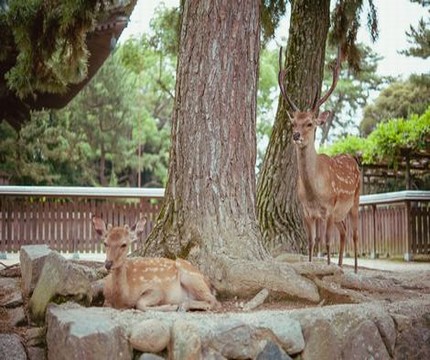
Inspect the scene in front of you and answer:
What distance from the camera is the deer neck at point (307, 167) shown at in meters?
7.57

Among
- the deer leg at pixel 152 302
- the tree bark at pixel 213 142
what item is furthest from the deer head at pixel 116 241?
the tree bark at pixel 213 142

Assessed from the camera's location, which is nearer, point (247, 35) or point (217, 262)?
point (217, 262)

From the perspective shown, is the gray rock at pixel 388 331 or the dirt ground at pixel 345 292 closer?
the gray rock at pixel 388 331

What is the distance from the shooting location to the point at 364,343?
511 centimetres

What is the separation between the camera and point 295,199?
9281 mm

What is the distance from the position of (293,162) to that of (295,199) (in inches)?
18.0

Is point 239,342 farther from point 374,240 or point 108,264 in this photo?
point 374,240

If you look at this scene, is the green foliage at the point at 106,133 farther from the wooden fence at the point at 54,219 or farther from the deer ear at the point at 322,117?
the deer ear at the point at 322,117

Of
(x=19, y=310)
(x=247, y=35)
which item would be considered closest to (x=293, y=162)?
(x=247, y=35)

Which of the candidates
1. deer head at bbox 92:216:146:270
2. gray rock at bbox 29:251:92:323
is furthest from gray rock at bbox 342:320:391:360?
gray rock at bbox 29:251:92:323

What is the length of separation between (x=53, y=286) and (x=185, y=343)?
45.4 inches

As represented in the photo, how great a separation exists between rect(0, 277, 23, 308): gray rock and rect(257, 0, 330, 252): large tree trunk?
3581 millimetres

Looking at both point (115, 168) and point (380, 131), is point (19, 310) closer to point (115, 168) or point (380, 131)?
point (380, 131)

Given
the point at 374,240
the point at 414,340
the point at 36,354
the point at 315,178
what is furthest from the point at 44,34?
the point at 374,240
